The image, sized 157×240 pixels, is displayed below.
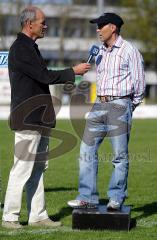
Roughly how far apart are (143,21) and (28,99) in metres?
56.4

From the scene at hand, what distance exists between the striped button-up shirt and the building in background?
52218 millimetres

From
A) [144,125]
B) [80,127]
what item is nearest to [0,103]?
[144,125]

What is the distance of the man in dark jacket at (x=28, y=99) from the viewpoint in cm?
815

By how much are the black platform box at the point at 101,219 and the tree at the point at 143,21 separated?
5640 cm

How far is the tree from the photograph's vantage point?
6391cm

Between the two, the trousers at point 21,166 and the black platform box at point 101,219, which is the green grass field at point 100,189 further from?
the trousers at point 21,166

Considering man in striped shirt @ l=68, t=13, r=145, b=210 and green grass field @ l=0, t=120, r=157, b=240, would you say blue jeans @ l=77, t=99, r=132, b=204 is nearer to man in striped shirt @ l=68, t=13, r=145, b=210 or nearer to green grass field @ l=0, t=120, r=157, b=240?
man in striped shirt @ l=68, t=13, r=145, b=210

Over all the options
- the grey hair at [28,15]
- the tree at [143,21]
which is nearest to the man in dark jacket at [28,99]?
the grey hair at [28,15]

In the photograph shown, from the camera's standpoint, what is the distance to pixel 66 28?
70812 mm

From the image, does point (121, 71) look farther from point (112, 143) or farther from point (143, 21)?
point (143, 21)

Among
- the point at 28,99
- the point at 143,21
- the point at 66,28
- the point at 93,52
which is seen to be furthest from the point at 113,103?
A: the point at 66,28

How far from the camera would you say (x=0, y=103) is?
118 ft

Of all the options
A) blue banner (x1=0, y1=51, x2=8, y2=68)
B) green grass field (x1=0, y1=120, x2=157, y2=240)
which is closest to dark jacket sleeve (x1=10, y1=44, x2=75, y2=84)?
blue banner (x1=0, y1=51, x2=8, y2=68)

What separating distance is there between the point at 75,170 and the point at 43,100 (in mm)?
6249
